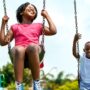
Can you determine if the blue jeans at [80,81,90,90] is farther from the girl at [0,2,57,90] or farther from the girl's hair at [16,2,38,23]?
the girl's hair at [16,2,38,23]

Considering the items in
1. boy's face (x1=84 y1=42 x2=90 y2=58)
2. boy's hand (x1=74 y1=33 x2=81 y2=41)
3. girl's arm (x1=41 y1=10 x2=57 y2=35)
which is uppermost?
girl's arm (x1=41 y1=10 x2=57 y2=35)

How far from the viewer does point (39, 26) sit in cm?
638

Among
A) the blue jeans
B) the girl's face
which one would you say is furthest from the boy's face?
the girl's face

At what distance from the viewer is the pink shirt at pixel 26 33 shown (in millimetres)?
6172

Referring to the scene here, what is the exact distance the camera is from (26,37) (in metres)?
6.19

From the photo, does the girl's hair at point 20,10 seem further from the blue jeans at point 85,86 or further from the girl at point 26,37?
the blue jeans at point 85,86

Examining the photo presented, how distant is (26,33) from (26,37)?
81 mm

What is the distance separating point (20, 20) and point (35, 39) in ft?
1.57

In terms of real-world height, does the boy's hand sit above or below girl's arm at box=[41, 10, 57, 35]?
below

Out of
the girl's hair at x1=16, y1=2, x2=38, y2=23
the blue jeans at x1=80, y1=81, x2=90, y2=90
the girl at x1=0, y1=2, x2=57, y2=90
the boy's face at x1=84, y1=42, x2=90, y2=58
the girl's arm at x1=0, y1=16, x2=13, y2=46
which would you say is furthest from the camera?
the boy's face at x1=84, y1=42, x2=90, y2=58

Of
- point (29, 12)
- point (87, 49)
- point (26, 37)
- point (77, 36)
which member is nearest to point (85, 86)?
point (87, 49)

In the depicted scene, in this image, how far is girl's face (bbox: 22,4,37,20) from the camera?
640 cm

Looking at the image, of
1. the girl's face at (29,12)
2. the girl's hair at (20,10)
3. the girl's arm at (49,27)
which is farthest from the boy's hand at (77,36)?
the girl's hair at (20,10)

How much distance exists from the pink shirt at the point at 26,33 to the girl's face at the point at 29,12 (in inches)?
4.9
